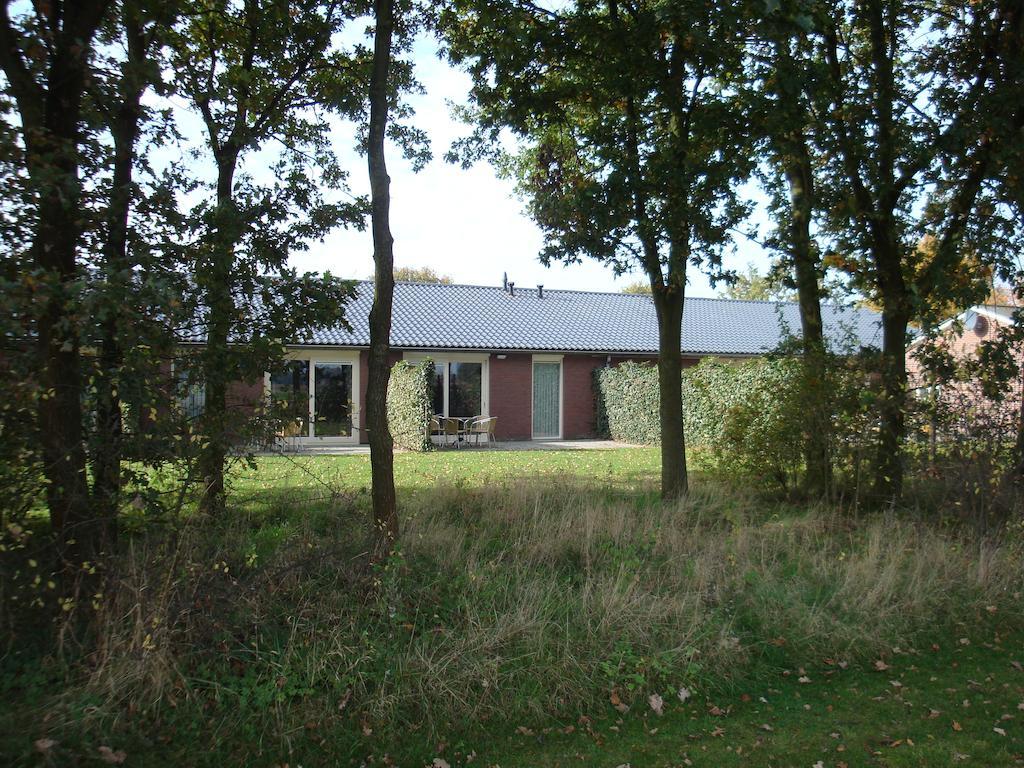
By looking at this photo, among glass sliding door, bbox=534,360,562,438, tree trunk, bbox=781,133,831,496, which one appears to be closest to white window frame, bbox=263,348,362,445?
glass sliding door, bbox=534,360,562,438

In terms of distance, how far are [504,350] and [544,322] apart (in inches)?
138

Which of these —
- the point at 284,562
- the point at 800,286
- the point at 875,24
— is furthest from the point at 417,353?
the point at 284,562

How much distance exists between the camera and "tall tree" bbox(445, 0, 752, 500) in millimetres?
7738

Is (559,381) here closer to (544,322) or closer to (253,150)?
(544,322)

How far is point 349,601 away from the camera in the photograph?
15.9 ft

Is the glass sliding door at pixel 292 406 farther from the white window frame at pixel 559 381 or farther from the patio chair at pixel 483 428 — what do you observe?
the white window frame at pixel 559 381

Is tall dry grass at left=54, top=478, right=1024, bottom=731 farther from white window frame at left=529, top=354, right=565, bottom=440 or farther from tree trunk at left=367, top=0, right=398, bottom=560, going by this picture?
white window frame at left=529, top=354, right=565, bottom=440

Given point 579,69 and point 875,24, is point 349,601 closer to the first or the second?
point 579,69

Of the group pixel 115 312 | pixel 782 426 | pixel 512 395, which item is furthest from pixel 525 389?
pixel 115 312

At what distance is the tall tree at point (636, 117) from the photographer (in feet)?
25.4

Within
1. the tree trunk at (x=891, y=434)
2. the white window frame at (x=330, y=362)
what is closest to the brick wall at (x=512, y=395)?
the white window frame at (x=330, y=362)

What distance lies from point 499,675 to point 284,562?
63.2 inches

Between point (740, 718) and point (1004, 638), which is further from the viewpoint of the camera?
point (1004, 638)

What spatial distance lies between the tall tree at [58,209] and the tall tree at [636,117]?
13.0 ft
